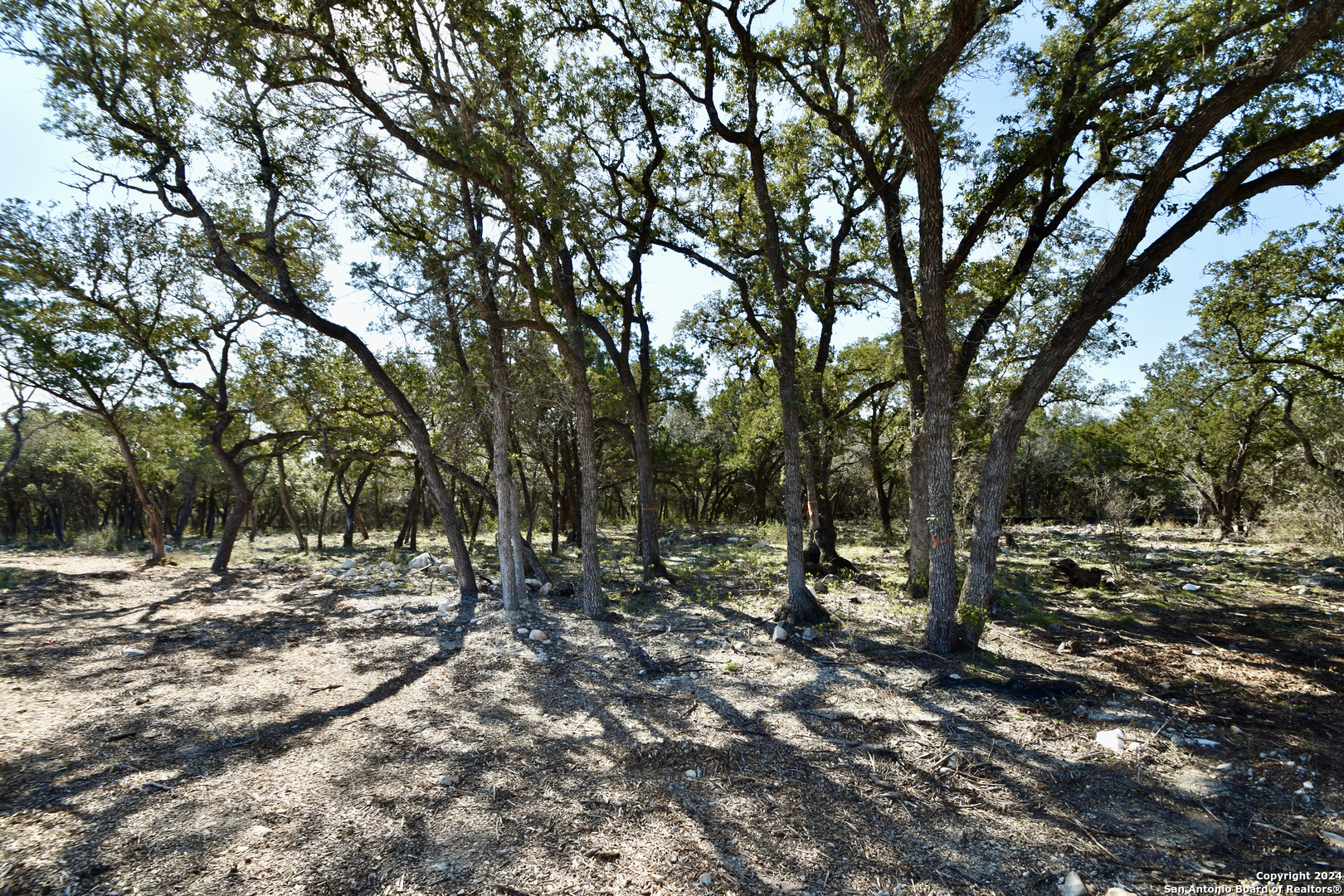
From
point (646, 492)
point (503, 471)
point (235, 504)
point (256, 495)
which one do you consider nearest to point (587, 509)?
point (503, 471)

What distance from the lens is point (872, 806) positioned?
363 centimetres

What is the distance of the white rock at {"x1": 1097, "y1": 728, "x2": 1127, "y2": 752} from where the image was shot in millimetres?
4312

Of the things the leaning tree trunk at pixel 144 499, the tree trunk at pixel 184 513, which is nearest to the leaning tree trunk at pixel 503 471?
the leaning tree trunk at pixel 144 499

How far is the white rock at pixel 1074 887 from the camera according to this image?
278 centimetres

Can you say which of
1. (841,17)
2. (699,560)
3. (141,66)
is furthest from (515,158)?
(699,560)

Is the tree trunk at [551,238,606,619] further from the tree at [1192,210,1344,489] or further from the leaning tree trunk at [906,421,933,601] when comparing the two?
the tree at [1192,210,1344,489]

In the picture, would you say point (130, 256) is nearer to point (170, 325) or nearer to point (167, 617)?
point (170, 325)

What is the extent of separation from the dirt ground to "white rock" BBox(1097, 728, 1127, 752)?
7 centimetres

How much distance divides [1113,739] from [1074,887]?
7.16 ft

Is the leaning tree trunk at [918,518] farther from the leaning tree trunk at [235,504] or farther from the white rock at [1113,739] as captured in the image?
the leaning tree trunk at [235,504]

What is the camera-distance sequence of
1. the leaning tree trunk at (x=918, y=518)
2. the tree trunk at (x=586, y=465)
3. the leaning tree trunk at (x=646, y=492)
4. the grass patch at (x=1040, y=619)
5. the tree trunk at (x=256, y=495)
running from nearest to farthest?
1. the grass patch at (x=1040, y=619)
2. the tree trunk at (x=586, y=465)
3. the leaning tree trunk at (x=918, y=518)
4. the leaning tree trunk at (x=646, y=492)
5. the tree trunk at (x=256, y=495)

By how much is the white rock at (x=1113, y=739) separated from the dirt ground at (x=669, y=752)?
0.07 meters

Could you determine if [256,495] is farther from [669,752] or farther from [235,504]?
[669,752]

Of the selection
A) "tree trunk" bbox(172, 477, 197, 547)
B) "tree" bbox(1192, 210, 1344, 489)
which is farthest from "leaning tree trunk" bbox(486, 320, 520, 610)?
"tree trunk" bbox(172, 477, 197, 547)
